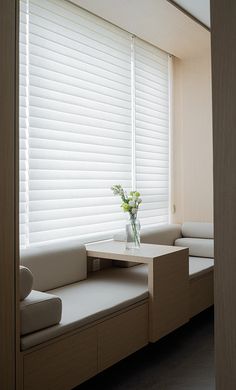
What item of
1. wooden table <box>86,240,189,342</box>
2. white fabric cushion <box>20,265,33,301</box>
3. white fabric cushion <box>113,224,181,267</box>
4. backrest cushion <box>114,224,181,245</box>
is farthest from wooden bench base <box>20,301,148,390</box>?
backrest cushion <box>114,224,181,245</box>

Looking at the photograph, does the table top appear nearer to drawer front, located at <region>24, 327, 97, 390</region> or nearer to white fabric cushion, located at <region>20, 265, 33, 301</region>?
drawer front, located at <region>24, 327, 97, 390</region>

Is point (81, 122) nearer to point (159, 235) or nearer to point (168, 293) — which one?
point (159, 235)

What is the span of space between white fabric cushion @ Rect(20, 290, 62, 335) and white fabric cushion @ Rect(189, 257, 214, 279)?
1.50 metres

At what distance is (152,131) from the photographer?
176 inches

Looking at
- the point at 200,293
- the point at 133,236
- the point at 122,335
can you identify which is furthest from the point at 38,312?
the point at 200,293

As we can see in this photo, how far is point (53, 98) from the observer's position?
10.2 feet

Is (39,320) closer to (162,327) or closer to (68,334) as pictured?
(68,334)

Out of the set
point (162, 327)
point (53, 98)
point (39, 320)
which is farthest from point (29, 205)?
point (162, 327)

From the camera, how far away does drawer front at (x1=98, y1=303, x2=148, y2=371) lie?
2.34 metres

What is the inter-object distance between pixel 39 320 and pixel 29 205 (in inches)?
43.9

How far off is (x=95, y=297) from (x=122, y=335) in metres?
0.29
